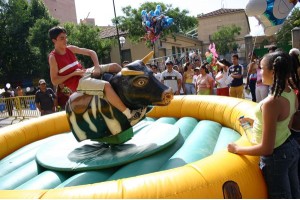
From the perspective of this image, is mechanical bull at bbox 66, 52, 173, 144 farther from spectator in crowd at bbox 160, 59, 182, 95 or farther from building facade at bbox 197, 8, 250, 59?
building facade at bbox 197, 8, 250, 59

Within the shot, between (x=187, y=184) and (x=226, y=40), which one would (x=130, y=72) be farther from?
(x=226, y=40)

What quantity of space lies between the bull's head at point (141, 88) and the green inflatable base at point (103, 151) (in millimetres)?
519

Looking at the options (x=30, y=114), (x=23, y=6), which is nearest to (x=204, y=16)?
(x=23, y=6)

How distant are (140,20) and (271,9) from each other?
67.5 feet

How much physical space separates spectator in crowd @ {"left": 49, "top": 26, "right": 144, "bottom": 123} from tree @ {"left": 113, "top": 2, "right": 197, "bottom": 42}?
23.0 metres

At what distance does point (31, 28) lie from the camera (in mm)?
24500

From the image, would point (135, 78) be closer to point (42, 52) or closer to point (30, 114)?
point (30, 114)

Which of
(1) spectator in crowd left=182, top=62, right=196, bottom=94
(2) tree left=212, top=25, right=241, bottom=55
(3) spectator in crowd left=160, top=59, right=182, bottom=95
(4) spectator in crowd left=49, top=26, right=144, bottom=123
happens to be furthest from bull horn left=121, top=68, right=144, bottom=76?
(2) tree left=212, top=25, right=241, bottom=55

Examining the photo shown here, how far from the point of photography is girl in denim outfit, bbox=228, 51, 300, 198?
2068 mm

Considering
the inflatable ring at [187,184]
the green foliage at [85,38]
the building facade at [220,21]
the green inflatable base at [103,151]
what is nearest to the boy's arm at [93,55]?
the green inflatable base at [103,151]

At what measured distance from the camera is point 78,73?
11.6ft

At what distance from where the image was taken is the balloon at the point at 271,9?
6721 millimetres

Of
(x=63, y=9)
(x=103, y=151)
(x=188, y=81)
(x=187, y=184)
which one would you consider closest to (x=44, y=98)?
(x=188, y=81)

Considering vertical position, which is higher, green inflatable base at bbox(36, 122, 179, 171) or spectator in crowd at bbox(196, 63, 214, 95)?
spectator in crowd at bbox(196, 63, 214, 95)
